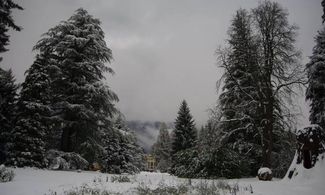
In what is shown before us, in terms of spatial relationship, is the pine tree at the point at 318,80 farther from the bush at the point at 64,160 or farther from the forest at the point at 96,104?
the bush at the point at 64,160

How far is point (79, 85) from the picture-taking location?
62.0 feet

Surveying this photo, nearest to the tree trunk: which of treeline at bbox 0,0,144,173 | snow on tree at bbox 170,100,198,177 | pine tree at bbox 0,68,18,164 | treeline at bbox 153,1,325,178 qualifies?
treeline at bbox 0,0,144,173

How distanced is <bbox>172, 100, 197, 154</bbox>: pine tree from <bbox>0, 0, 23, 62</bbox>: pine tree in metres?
30.7

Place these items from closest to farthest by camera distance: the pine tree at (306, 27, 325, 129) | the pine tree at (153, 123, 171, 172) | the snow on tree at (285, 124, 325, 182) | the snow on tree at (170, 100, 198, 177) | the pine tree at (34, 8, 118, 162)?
the snow on tree at (285, 124, 325, 182) → the pine tree at (34, 8, 118, 162) → the pine tree at (306, 27, 325, 129) → the snow on tree at (170, 100, 198, 177) → the pine tree at (153, 123, 171, 172)

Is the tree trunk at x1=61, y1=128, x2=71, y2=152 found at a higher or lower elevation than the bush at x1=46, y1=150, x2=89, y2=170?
higher

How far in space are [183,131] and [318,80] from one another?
23.4m

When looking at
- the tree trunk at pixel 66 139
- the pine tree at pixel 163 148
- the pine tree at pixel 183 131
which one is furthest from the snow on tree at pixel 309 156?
the pine tree at pixel 163 148

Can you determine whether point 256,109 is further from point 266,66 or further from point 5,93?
point 5,93

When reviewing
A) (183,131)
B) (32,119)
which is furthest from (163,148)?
(32,119)

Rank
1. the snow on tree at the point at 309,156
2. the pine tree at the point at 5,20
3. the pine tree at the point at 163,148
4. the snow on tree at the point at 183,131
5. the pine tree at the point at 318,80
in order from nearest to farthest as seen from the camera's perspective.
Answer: the snow on tree at the point at 309,156, the pine tree at the point at 5,20, the pine tree at the point at 318,80, the snow on tree at the point at 183,131, the pine tree at the point at 163,148

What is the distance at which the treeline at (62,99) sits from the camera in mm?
15578

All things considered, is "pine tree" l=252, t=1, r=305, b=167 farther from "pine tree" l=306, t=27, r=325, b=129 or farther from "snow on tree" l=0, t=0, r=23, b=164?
"snow on tree" l=0, t=0, r=23, b=164

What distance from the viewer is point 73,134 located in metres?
18.8

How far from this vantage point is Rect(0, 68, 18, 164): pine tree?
1612 cm
